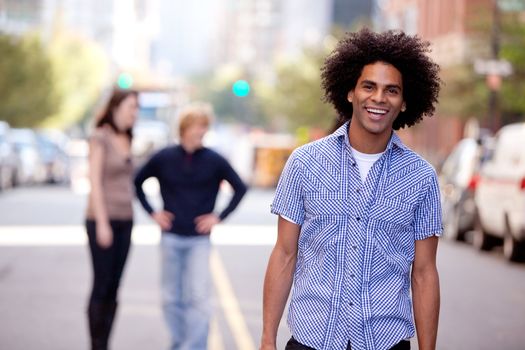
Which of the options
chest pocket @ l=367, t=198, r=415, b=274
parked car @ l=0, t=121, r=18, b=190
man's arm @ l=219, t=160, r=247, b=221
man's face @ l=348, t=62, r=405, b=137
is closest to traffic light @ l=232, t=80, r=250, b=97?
parked car @ l=0, t=121, r=18, b=190

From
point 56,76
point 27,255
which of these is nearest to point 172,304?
point 27,255

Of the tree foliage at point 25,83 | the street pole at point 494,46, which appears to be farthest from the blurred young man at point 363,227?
the tree foliage at point 25,83

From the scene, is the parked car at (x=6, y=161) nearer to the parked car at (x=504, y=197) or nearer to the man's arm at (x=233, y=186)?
the parked car at (x=504, y=197)

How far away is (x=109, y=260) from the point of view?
8.89m

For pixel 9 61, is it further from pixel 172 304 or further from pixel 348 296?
pixel 348 296

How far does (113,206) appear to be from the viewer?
9.05 metres

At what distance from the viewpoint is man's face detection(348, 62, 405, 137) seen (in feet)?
15.9

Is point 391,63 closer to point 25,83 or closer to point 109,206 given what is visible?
point 109,206

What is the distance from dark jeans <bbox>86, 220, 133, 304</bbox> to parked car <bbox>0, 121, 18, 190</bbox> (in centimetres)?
2785

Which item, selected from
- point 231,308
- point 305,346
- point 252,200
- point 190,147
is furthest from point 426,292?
point 252,200

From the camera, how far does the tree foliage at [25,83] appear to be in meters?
62.4

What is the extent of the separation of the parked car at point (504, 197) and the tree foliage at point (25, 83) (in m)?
41.9

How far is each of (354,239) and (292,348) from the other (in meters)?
0.43

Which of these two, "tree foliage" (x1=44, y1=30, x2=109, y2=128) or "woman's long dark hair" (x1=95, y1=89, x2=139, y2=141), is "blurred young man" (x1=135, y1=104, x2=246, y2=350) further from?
"tree foliage" (x1=44, y1=30, x2=109, y2=128)
